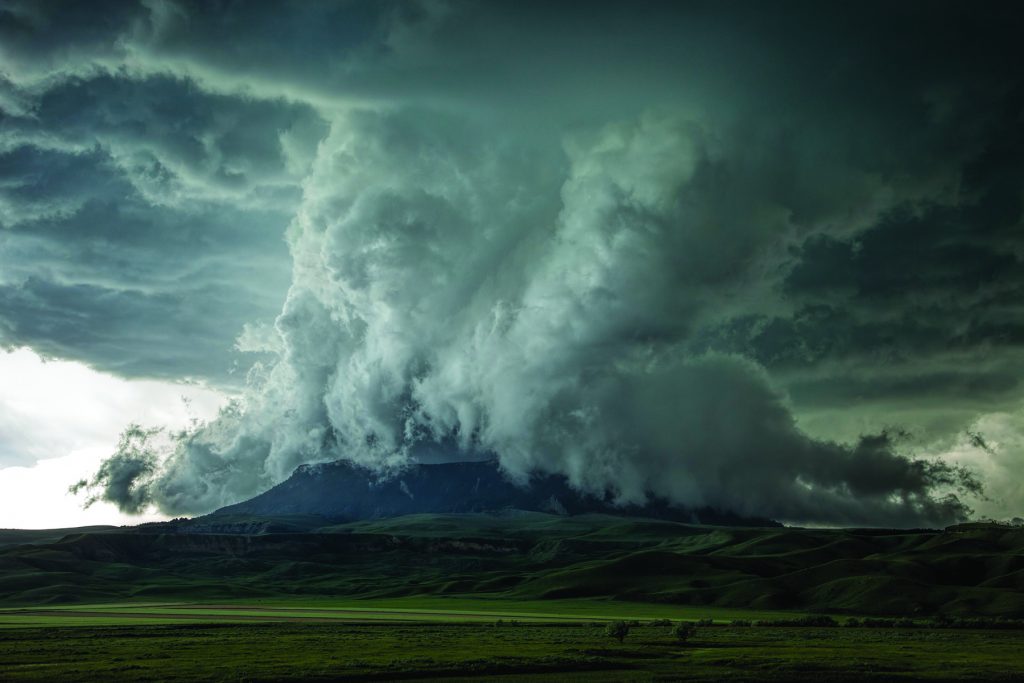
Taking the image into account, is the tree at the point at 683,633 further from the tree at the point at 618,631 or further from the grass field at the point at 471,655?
the tree at the point at 618,631

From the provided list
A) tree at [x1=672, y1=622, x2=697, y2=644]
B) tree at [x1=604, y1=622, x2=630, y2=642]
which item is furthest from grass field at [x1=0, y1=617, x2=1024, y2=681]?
tree at [x1=672, y1=622, x2=697, y2=644]

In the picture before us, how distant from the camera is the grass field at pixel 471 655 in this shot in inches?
4724

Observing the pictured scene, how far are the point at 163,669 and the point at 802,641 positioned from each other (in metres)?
114

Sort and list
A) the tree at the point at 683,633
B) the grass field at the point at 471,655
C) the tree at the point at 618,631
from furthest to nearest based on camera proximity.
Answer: the tree at the point at 683,633 < the tree at the point at 618,631 < the grass field at the point at 471,655

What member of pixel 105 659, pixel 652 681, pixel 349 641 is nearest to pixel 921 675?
pixel 652 681

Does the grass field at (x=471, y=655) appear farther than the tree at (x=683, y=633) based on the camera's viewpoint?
No

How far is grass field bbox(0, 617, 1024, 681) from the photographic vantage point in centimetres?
12000

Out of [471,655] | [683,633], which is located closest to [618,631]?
[683,633]

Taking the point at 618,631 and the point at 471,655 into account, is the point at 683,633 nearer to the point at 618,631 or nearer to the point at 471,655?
the point at 618,631

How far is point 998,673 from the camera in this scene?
406 feet

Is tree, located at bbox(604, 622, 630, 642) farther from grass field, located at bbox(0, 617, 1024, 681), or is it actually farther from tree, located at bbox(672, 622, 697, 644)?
tree, located at bbox(672, 622, 697, 644)

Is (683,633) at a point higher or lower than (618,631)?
lower

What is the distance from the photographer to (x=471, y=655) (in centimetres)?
13812

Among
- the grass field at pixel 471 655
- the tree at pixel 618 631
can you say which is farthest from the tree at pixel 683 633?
the tree at pixel 618 631
